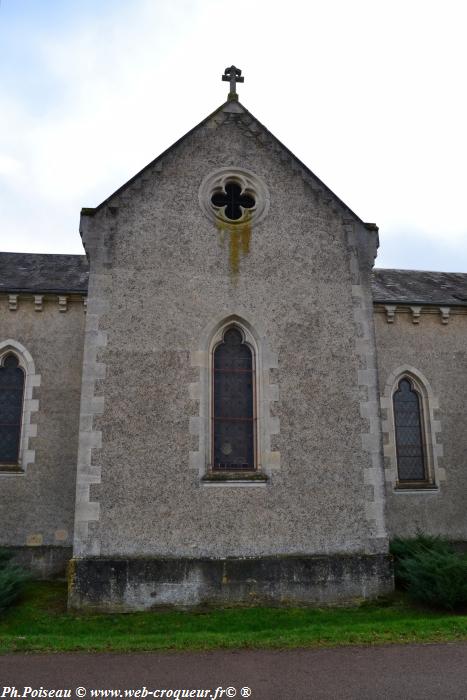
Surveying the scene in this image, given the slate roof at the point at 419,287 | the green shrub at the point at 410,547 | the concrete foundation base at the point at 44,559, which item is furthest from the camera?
the slate roof at the point at 419,287

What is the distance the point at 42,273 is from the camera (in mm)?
15469

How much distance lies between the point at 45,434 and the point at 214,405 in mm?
4668

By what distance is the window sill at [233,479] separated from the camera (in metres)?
10.6

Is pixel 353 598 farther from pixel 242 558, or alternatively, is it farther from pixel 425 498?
pixel 425 498

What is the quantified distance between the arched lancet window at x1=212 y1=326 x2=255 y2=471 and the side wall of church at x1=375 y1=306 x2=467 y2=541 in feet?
15.1

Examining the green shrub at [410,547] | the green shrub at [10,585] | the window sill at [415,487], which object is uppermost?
the window sill at [415,487]

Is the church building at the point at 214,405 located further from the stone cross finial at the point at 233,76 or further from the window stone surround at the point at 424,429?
the window stone surround at the point at 424,429

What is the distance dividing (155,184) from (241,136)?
2240 millimetres

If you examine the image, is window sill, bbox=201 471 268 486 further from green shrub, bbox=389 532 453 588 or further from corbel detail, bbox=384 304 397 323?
corbel detail, bbox=384 304 397 323

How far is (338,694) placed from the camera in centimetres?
621

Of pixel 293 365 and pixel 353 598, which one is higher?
pixel 293 365

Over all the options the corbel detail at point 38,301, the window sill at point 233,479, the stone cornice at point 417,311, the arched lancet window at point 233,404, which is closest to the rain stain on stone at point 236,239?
the arched lancet window at point 233,404

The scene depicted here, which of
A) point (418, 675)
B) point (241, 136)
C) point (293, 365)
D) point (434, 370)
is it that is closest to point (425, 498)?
point (434, 370)

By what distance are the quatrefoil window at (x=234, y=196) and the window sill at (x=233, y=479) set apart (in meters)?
5.16
